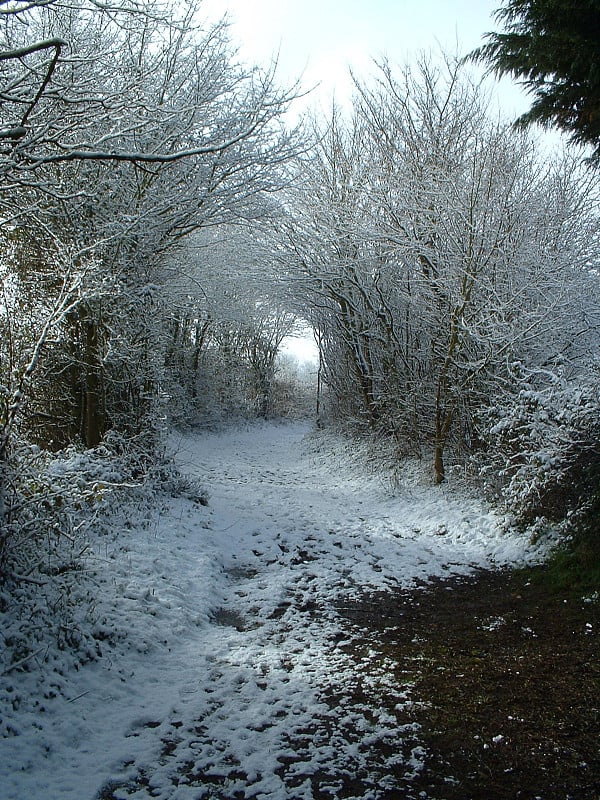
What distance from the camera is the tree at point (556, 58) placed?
752 centimetres

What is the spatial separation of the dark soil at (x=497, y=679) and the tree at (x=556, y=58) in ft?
21.9

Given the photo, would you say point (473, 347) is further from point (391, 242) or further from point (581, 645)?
point (581, 645)

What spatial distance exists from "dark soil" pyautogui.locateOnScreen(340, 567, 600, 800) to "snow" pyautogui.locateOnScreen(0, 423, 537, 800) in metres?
0.21

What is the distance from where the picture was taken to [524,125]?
9.11 metres

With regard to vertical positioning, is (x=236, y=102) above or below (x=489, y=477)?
above

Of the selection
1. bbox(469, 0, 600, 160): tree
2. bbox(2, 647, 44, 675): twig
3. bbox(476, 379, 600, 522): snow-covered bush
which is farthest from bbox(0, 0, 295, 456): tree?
bbox(476, 379, 600, 522): snow-covered bush

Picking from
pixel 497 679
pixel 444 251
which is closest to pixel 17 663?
pixel 497 679

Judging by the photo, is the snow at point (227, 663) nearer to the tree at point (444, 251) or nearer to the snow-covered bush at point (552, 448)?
the snow-covered bush at point (552, 448)

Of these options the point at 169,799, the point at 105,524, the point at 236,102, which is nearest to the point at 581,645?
the point at 169,799

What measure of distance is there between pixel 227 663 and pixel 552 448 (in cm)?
430

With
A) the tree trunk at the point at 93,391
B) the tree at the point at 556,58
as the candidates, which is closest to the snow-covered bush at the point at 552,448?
the tree at the point at 556,58

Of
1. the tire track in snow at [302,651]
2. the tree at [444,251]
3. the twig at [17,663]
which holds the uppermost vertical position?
the tree at [444,251]

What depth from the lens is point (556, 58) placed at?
7.99 metres

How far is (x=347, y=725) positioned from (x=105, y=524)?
3.92 m
